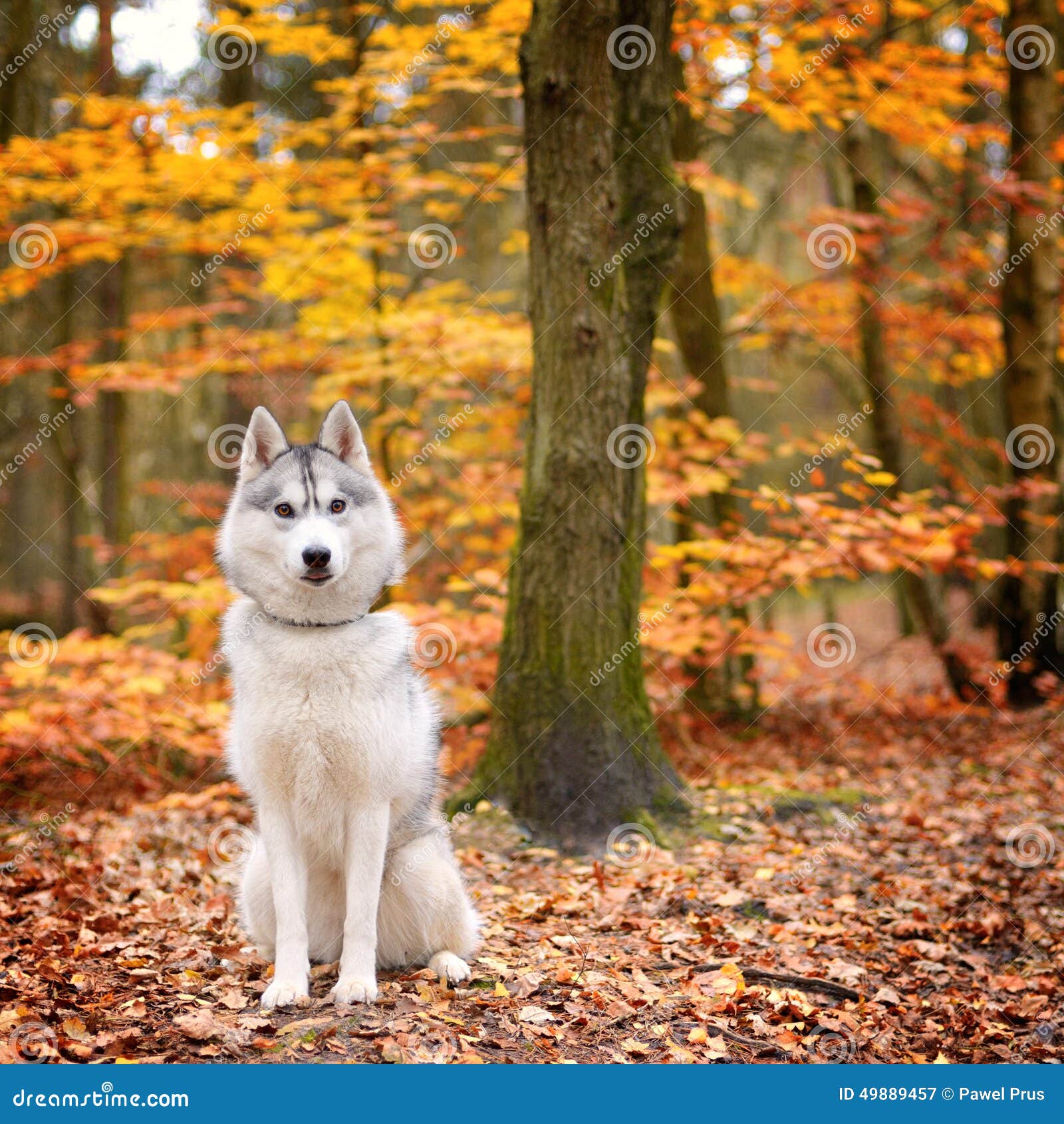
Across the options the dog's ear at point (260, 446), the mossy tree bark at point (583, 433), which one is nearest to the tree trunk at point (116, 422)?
the mossy tree bark at point (583, 433)

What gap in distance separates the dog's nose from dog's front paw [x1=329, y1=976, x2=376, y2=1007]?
160 cm

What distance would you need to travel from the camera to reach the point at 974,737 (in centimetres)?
982

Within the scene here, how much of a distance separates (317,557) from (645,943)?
105 inches

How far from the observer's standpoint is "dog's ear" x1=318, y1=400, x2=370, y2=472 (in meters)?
3.86

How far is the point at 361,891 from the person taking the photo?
370 cm

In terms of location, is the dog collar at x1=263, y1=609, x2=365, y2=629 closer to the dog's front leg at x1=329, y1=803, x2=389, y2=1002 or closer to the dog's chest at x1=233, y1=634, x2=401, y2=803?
the dog's chest at x1=233, y1=634, x2=401, y2=803

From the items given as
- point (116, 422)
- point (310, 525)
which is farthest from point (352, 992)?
point (116, 422)

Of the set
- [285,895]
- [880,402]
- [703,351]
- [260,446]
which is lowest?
[285,895]

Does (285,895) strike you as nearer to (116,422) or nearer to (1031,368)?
(116,422)

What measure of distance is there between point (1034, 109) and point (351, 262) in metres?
7.48

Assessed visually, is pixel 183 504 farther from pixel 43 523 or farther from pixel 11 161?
Answer: pixel 43 523

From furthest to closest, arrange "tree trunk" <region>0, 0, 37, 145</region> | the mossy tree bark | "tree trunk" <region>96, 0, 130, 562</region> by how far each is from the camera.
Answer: "tree trunk" <region>96, 0, 130, 562</region> → "tree trunk" <region>0, 0, 37, 145</region> → the mossy tree bark

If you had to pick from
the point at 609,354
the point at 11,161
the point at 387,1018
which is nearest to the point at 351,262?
the point at 11,161

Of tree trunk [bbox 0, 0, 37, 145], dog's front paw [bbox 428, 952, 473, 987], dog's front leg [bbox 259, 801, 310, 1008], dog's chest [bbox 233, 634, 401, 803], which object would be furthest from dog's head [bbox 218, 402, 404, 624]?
tree trunk [bbox 0, 0, 37, 145]
